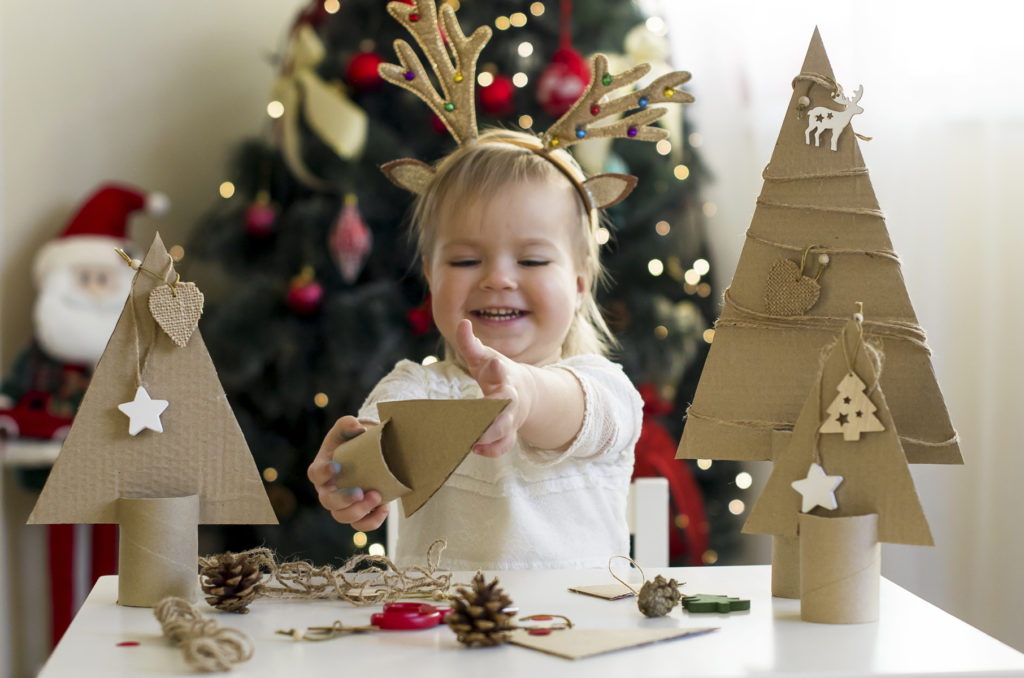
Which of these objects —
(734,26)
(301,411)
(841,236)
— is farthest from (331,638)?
(734,26)

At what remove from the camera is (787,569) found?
2.61ft

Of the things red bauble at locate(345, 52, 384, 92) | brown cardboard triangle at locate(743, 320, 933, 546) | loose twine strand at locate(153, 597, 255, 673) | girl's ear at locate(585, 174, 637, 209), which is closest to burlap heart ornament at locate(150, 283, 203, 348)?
loose twine strand at locate(153, 597, 255, 673)

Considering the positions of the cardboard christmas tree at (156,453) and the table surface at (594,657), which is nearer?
the table surface at (594,657)

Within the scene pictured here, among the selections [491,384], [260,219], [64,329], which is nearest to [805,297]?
[491,384]

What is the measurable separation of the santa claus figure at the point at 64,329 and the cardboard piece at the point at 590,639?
5.94 ft

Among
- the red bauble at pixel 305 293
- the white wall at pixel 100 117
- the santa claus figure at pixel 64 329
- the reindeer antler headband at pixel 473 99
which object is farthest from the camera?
the white wall at pixel 100 117

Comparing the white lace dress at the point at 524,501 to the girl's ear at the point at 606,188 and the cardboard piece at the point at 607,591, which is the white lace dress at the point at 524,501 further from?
the cardboard piece at the point at 607,591

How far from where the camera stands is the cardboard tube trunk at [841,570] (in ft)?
2.31

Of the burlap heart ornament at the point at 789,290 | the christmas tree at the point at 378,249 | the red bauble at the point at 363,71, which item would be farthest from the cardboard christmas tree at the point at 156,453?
the red bauble at the point at 363,71

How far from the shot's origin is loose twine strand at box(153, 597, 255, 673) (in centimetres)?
58

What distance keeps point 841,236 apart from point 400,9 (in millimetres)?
543

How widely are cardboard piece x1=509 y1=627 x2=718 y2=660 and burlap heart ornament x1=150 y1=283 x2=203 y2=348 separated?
0.35 m

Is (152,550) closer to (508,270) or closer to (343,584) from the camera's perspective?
(343,584)

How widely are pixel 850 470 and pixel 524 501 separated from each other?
1.77 ft
